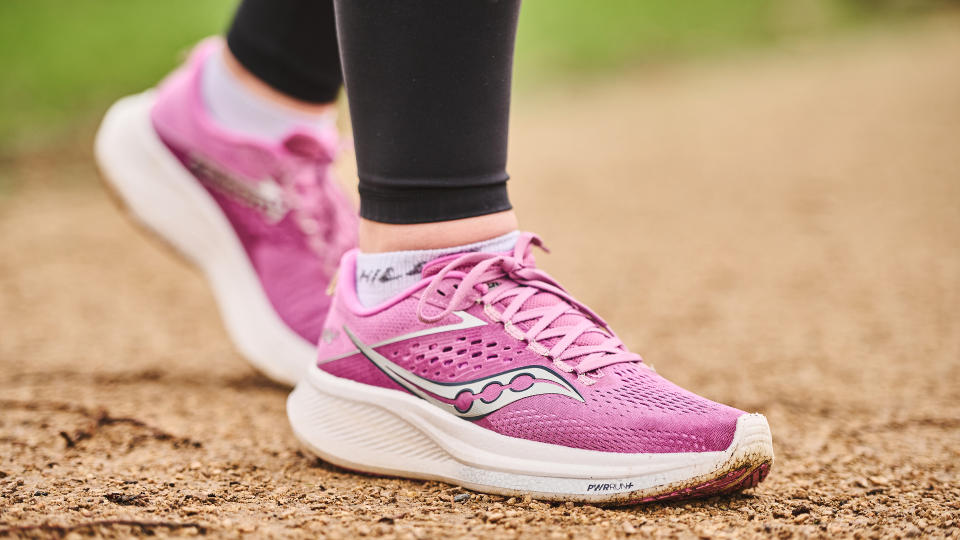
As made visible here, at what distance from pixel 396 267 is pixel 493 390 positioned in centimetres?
18

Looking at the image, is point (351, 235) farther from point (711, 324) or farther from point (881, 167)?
point (881, 167)

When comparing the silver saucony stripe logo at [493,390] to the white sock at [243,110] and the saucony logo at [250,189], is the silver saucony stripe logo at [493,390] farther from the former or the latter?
the white sock at [243,110]

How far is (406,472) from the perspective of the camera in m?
0.93

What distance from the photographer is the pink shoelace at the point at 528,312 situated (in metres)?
0.89

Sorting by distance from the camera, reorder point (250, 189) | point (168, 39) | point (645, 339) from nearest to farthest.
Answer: point (250, 189) → point (645, 339) → point (168, 39)

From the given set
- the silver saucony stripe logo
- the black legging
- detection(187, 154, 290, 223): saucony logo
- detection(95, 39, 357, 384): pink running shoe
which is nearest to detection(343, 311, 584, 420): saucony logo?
the silver saucony stripe logo

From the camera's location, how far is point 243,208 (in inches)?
52.3

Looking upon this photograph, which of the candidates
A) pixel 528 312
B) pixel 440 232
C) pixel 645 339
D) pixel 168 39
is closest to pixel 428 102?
pixel 440 232

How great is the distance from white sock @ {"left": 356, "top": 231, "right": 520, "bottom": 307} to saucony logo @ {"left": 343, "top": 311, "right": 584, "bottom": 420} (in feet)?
0.25

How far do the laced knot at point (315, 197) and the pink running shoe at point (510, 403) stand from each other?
33 centimetres

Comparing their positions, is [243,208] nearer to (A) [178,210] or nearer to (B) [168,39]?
(A) [178,210]

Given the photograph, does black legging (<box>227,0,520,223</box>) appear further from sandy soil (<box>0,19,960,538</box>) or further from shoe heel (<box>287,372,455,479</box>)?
sandy soil (<box>0,19,960,538</box>)

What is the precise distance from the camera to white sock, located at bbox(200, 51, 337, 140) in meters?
1.35

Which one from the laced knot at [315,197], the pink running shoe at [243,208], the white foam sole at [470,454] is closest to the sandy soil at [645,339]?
the white foam sole at [470,454]
